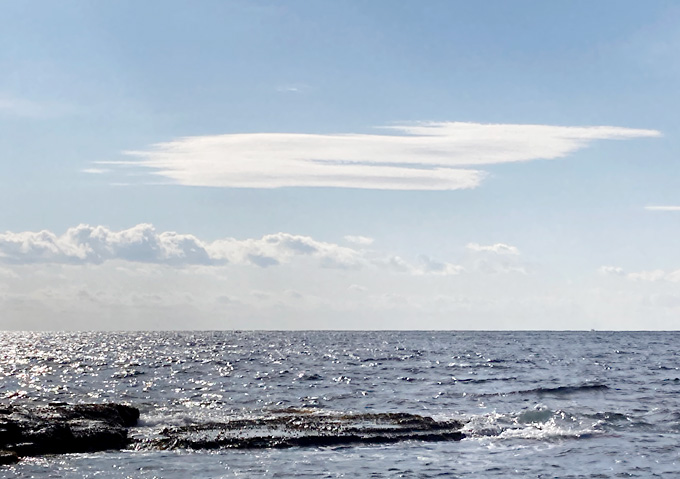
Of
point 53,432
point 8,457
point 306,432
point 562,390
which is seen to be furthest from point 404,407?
point 8,457

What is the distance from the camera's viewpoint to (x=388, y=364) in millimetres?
85250

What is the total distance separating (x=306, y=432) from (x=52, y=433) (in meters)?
11.6

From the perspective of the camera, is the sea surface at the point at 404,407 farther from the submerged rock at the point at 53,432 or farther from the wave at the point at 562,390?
the submerged rock at the point at 53,432

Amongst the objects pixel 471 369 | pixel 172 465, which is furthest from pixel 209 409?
pixel 471 369

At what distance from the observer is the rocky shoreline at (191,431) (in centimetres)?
3161

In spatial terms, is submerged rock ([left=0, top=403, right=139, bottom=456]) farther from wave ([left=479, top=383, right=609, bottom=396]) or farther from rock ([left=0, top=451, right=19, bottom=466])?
wave ([left=479, top=383, right=609, bottom=396])

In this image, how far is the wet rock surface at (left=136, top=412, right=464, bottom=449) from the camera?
33.0 metres

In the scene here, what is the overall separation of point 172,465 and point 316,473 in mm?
5940

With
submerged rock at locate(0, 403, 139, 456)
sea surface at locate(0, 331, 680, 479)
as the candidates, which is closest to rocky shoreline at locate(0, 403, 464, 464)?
submerged rock at locate(0, 403, 139, 456)

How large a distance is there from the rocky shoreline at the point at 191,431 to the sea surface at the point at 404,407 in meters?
1.17

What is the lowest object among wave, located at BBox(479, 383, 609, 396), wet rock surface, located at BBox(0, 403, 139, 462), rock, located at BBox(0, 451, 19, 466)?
rock, located at BBox(0, 451, 19, 466)

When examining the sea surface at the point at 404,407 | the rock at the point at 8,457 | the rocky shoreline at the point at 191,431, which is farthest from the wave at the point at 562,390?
the rock at the point at 8,457

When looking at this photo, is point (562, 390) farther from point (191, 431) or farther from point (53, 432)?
point (53, 432)

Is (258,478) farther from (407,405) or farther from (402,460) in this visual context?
(407,405)
